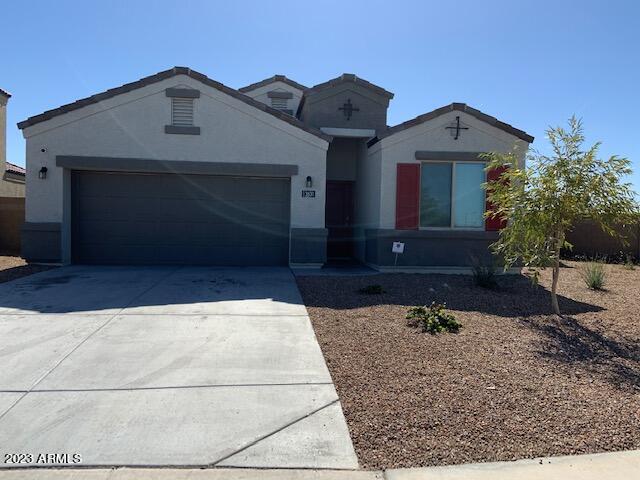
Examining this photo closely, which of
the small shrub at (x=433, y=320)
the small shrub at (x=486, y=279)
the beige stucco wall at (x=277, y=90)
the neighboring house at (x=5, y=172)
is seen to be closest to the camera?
the small shrub at (x=433, y=320)

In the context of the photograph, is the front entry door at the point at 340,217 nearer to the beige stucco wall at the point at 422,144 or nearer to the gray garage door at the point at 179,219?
the gray garage door at the point at 179,219

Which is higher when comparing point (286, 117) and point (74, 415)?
point (286, 117)

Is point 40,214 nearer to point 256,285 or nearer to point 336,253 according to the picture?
point 256,285

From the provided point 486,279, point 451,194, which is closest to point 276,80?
point 451,194

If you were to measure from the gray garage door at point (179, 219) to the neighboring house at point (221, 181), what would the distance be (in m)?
0.03

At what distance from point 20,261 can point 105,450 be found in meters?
11.3

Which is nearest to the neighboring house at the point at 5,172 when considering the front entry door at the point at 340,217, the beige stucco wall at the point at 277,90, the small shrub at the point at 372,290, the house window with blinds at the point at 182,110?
the beige stucco wall at the point at 277,90

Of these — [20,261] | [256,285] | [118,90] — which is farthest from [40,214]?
[256,285]

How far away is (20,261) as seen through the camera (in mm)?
13094

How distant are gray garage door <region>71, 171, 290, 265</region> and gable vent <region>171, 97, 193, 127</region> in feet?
4.36

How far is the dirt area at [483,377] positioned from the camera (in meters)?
3.89

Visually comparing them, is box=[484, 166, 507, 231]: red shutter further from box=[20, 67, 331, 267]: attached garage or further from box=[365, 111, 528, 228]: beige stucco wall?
box=[20, 67, 331, 267]: attached garage

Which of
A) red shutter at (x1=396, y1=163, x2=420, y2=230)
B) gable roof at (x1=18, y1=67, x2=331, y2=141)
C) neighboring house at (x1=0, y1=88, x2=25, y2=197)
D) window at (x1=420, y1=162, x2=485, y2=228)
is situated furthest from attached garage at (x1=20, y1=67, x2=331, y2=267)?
neighboring house at (x1=0, y1=88, x2=25, y2=197)

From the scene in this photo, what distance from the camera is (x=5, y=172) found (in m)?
19.0
